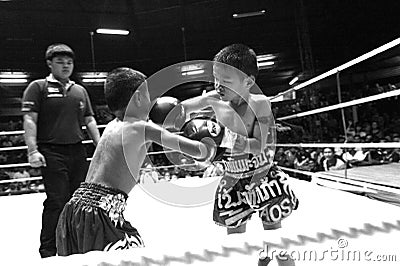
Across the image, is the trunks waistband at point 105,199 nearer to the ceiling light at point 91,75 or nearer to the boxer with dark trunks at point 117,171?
the boxer with dark trunks at point 117,171

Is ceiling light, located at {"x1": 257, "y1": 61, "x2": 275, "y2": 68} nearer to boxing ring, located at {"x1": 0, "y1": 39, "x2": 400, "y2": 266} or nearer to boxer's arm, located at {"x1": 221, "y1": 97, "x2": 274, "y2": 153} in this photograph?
boxing ring, located at {"x1": 0, "y1": 39, "x2": 400, "y2": 266}

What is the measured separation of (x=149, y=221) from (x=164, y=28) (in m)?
4.74

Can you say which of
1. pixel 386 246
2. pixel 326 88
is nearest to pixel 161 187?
pixel 386 246

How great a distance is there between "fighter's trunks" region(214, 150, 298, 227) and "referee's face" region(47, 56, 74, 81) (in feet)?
2.61

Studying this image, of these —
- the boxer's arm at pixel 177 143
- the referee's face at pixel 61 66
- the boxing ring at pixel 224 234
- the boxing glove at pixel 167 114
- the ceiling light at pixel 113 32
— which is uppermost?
the ceiling light at pixel 113 32

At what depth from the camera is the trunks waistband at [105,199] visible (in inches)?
38.2

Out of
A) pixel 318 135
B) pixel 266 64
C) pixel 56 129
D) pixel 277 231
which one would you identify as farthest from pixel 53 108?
pixel 266 64

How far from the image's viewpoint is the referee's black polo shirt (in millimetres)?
1568

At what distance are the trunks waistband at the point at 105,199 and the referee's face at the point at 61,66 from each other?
728mm

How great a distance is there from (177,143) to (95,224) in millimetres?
274

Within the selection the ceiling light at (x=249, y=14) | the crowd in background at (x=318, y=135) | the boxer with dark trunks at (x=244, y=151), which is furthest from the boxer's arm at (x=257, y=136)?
the ceiling light at (x=249, y=14)

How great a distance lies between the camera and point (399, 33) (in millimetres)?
5352

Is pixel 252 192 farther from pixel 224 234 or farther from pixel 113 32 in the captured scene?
pixel 113 32

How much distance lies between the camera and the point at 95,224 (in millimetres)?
950
